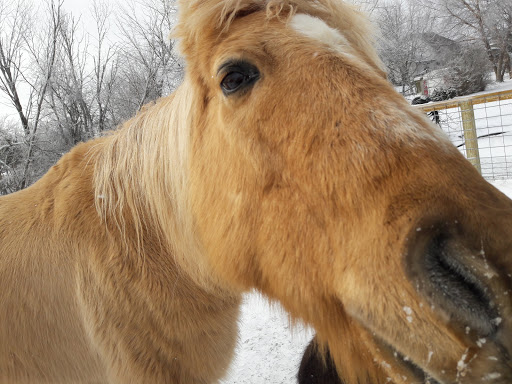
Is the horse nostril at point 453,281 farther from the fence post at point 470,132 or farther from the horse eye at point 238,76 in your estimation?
the fence post at point 470,132

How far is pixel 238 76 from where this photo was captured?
1.59 m

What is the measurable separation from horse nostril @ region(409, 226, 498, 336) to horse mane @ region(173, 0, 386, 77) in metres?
0.99

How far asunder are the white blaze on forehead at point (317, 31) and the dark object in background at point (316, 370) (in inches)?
74.2

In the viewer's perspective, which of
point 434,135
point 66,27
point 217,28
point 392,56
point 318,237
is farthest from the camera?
point 392,56

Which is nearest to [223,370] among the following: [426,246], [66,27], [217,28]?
[426,246]

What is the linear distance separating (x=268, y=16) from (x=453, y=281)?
53.2 inches

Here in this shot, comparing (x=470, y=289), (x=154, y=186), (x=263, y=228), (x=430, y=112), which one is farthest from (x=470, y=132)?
(x=470, y=289)

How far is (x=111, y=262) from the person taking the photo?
6.89ft

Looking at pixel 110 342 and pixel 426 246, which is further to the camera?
pixel 110 342

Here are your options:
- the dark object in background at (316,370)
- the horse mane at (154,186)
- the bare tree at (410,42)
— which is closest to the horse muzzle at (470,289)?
the horse mane at (154,186)

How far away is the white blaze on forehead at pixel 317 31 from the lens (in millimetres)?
1555

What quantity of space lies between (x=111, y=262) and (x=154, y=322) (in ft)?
1.42

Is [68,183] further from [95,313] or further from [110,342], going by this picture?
[110,342]

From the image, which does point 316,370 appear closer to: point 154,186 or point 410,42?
point 154,186
